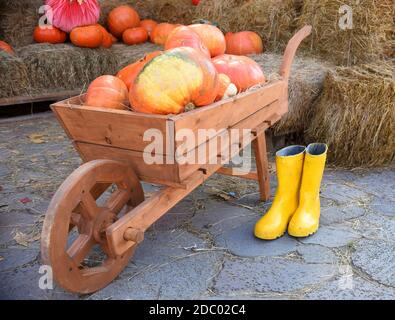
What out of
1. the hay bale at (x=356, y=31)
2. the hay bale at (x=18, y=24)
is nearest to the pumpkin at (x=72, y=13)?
the hay bale at (x=18, y=24)

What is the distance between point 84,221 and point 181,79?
0.64 metres

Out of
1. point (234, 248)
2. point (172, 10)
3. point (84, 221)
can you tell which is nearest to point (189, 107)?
point (84, 221)

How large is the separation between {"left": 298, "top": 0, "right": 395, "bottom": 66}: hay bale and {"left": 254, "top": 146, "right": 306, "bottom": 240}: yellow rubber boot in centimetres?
164

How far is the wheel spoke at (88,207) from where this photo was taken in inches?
66.0

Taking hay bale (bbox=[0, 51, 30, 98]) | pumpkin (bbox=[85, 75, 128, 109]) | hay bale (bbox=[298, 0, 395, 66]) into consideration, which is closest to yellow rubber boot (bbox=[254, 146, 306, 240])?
pumpkin (bbox=[85, 75, 128, 109])

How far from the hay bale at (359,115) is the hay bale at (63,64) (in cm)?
246

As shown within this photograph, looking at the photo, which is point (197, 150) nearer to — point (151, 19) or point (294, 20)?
point (294, 20)

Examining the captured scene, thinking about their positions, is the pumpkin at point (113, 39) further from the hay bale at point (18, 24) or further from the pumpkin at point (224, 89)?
the pumpkin at point (224, 89)

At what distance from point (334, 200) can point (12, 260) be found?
175 centimetres

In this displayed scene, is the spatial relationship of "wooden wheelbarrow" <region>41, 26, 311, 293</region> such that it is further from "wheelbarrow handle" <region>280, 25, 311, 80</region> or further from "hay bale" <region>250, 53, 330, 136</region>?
"hay bale" <region>250, 53, 330, 136</region>

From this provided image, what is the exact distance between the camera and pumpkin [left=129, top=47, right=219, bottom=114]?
A: 5.46 feet

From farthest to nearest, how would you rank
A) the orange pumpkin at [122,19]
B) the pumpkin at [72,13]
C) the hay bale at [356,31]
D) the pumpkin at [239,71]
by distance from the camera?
the orange pumpkin at [122,19] → the pumpkin at [72,13] → the hay bale at [356,31] → the pumpkin at [239,71]

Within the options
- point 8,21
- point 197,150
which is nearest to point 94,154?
point 197,150
